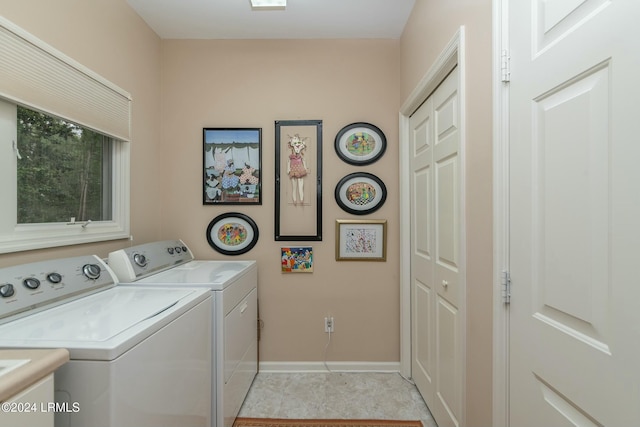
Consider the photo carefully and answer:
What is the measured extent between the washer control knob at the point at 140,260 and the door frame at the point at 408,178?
1717mm

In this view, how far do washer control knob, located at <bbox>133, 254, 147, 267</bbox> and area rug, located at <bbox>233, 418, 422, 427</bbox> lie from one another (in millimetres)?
1099

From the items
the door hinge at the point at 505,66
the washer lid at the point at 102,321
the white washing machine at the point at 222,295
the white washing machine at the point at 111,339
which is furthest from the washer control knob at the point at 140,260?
the door hinge at the point at 505,66

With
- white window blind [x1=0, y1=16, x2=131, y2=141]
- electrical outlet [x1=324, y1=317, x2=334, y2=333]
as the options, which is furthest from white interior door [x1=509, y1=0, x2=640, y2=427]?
white window blind [x1=0, y1=16, x2=131, y2=141]

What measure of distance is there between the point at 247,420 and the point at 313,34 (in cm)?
274

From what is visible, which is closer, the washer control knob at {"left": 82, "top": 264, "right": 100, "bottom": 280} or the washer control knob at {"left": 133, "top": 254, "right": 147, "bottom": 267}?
the washer control knob at {"left": 82, "top": 264, "right": 100, "bottom": 280}

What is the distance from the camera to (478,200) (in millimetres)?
1174

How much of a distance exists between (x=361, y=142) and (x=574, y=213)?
169 cm

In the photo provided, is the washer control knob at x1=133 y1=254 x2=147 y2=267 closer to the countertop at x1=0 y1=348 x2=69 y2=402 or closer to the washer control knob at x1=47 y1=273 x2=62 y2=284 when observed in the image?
the washer control knob at x1=47 y1=273 x2=62 y2=284

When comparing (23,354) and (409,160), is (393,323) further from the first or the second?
(23,354)

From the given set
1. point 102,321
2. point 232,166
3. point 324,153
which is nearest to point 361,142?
point 324,153

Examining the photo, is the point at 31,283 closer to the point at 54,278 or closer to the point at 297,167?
the point at 54,278

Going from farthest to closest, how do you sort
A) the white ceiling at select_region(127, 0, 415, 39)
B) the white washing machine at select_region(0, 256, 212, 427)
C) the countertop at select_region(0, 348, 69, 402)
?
the white ceiling at select_region(127, 0, 415, 39)
the white washing machine at select_region(0, 256, 212, 427)
the countertop at select_region(0, 348, 69, 402)

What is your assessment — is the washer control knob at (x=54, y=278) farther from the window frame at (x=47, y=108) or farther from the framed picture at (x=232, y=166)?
the framed picture at (x=232, y=166)

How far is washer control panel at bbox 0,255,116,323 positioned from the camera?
1032 mm
